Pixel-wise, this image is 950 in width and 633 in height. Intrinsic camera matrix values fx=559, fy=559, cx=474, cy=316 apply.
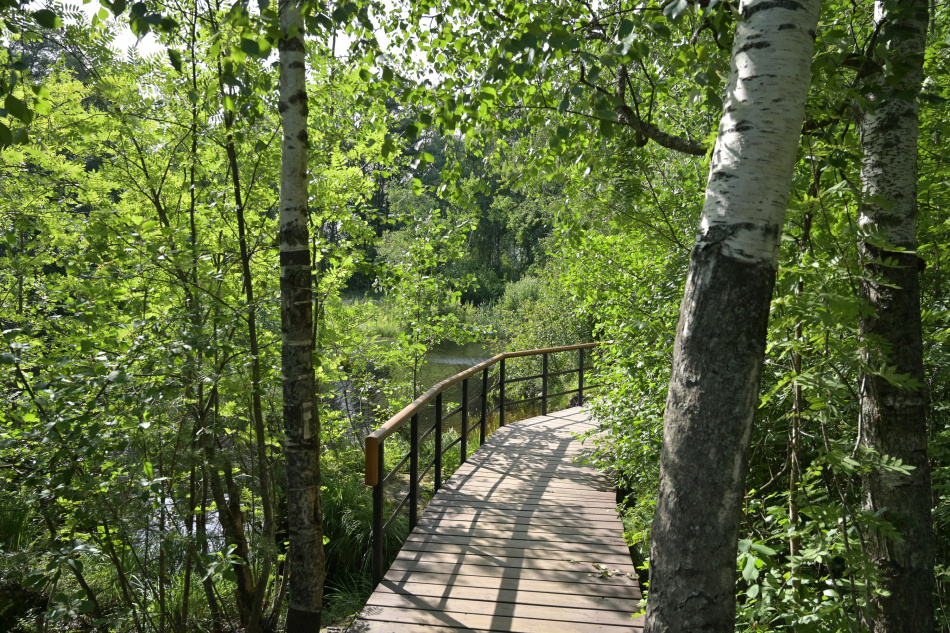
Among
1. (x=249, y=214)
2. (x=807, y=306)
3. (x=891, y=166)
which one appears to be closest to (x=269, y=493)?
(x=249, y=214)

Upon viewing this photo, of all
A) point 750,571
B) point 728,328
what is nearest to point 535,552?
point 750,571

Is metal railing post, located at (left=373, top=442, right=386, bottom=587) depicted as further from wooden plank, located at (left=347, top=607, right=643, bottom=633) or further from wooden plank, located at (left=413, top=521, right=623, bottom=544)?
wooden plank, located at (left=413, top=521, right=623, bottom=544)

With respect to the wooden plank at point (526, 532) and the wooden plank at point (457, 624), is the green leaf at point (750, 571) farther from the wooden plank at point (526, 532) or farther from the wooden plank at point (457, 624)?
the wooden plank at point (526, 532)

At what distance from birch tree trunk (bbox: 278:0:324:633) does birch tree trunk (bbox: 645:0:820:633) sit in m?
1.90

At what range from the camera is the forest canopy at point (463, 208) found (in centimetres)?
174

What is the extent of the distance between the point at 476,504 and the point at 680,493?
3302mm

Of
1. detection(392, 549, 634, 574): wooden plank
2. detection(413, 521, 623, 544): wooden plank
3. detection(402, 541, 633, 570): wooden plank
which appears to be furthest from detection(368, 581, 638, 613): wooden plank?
detection(413, 521, 623, 544): wooden plank

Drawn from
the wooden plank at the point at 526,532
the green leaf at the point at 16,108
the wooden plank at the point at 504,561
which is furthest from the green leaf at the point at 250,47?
the wooden plank at the point at 526,532

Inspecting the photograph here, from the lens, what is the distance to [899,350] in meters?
1.86

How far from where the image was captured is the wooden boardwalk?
285cm

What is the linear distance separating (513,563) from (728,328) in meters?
2.64

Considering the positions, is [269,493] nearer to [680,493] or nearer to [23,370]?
[23,370]

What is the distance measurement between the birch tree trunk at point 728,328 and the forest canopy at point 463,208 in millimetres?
25

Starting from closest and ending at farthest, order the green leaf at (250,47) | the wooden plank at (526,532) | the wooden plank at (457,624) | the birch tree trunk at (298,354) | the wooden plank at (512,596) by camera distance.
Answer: the green leaf at (250,47)
the birch tree trunk at (298,354)
the wooden plank at (457,624)
the wooden plank at (512,596)
the wooden plank at (526,532)
